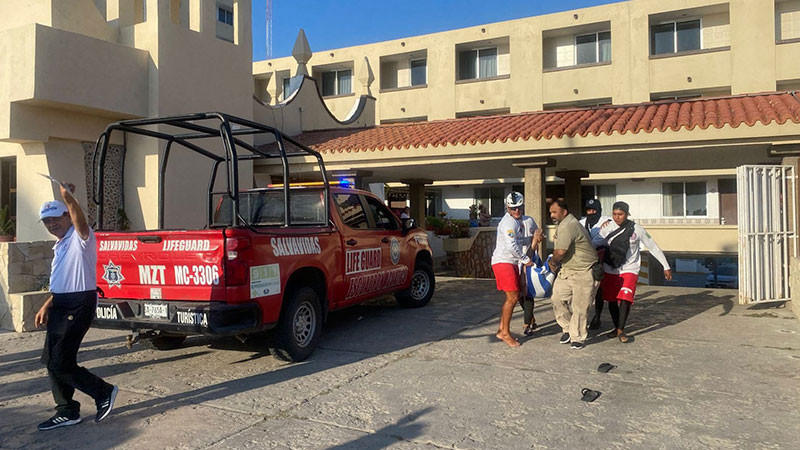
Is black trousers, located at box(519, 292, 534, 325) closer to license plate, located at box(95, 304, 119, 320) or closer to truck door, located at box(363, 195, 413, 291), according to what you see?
truck door, located at box(363, 195, 413, 291)

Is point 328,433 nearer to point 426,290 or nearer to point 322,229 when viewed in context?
point 322,229

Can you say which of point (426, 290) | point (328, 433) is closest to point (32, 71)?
point (426, 290)

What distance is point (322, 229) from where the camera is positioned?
633 cm

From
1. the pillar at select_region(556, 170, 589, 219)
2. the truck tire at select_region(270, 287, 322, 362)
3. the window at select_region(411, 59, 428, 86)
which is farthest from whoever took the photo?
the window at select_region(411, 59, 428, 86)

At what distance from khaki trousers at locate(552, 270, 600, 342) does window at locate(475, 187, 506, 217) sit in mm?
19608

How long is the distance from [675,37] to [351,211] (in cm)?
1975

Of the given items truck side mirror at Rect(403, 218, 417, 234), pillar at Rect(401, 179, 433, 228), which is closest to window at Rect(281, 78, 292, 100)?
pillar at Rect(401, 179, 433, 228)

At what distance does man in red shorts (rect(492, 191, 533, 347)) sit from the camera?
630cm

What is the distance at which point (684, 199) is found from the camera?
23172 mm

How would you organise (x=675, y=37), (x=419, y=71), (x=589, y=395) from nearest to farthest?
1. (x=589, y=395)
2. (x=675, y=37)
3. (x=419, y=71)

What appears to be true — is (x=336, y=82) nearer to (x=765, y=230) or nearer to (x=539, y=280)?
(x=765, y=230)

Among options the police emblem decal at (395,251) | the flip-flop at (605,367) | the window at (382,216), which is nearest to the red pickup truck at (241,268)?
the window at (382,216)

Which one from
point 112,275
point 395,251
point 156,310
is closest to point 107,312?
point 112,275

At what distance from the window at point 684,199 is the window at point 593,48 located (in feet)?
19.4
